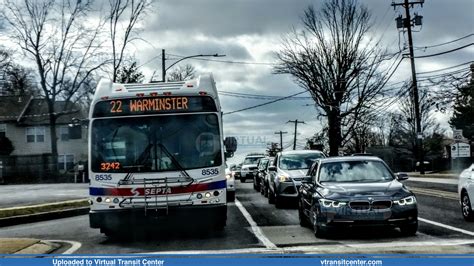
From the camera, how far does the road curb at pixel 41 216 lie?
1527 cm

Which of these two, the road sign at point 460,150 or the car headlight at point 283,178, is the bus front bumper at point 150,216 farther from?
the road sign at point 460,150

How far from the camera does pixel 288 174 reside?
17.8 meters

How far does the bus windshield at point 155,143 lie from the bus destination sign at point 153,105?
12 centimetres

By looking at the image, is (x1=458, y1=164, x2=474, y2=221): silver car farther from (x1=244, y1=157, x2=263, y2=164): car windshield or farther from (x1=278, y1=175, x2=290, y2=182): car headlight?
(x1=244, y1=157, x2=263, y2=164): car windshield

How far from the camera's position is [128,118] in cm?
1123

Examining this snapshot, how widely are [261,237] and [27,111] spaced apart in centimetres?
4978

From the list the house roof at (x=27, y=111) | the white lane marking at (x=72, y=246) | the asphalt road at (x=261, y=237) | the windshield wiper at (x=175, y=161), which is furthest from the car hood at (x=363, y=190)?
the house roof at (x=27, y=111)

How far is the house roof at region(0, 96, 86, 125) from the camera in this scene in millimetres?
54312

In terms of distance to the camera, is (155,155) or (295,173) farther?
(295,173)

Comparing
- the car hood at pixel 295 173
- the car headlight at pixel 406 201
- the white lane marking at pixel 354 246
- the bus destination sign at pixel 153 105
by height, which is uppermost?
the bus destination sign at pixel 153 105

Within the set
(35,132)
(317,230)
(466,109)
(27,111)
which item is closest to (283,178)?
(317,230)

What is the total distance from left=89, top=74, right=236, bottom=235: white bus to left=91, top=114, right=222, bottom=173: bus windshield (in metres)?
0.02
